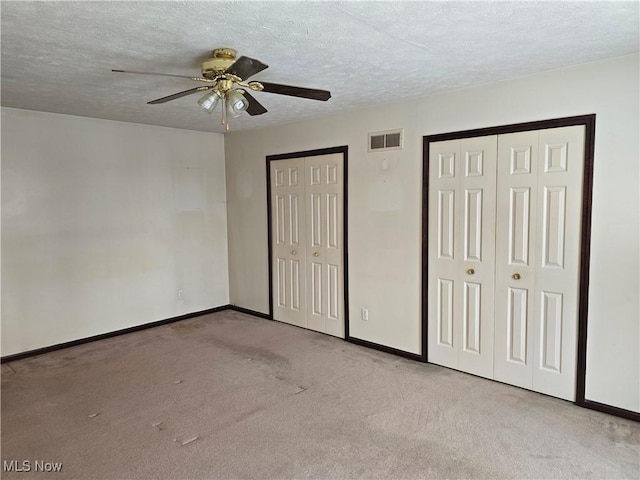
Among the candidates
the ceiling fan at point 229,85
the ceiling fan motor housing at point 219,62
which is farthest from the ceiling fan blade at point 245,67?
the ceiling fan motor housing at point 219,62

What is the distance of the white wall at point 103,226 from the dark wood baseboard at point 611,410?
4.45 metres

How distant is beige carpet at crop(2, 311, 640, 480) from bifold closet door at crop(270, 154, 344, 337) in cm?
75

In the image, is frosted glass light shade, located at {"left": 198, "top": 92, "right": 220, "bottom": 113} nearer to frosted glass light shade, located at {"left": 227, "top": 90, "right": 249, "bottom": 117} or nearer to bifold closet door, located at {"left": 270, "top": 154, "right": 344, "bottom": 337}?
frosted glass light shade, located at {"left": 227, "top": 90, "right": 249, "bottom": 117}

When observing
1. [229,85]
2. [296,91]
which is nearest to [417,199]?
[296,91]

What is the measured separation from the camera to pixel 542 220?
323 centimetres

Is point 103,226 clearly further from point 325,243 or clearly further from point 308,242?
point 325,243

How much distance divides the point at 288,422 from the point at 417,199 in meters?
2.21

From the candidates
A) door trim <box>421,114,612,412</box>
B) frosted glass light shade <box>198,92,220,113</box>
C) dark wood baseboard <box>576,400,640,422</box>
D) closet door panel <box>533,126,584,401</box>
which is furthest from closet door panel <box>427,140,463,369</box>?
frosted glass light shade <box>198,92,220,113</box>

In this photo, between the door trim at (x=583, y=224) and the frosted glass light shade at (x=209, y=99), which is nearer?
the frosted glass light shade at (x=209, y=99)

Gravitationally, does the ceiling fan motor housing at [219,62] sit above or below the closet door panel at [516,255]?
above

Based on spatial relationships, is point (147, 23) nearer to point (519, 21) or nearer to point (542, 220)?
point (519, 21)

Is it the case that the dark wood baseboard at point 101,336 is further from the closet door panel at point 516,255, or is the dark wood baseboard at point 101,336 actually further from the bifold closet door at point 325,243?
the closet door panel at point 516,255

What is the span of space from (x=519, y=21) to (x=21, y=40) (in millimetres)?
2728

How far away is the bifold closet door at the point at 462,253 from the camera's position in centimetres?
354
